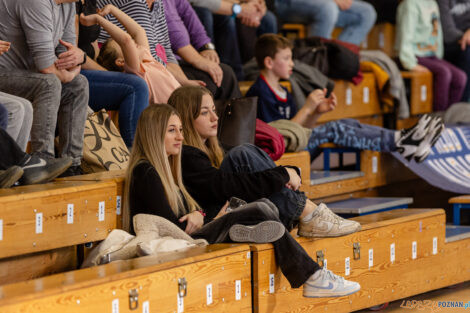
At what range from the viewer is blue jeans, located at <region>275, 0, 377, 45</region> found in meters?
5.10

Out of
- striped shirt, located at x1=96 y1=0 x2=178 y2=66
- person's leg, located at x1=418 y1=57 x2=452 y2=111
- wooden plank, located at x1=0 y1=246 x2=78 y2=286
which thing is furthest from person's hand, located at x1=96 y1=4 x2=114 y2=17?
person's leg, located at x1=418 y1=57 x2=452 y2=111

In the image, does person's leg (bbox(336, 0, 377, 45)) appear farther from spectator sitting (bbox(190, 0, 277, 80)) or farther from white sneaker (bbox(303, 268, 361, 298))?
white sneaker (bbox(303, 268, 361, 298))

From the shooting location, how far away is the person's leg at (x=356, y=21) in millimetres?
5367

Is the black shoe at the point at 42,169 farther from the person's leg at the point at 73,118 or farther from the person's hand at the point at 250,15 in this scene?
the person's hand at the point at 250,15

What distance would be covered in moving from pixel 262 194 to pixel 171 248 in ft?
1.47

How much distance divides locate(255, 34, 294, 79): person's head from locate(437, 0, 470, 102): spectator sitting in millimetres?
1827

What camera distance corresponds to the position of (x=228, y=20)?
459 centimetres

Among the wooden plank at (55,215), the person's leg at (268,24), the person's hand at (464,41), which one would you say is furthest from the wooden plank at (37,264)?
the person's hand at (464,41)

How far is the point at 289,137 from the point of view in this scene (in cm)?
385

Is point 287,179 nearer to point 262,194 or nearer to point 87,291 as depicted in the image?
point 262,194

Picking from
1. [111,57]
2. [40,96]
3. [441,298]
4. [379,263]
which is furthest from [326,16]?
[40,96]

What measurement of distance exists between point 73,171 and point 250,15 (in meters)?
2.08

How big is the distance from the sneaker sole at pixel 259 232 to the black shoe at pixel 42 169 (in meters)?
0.56

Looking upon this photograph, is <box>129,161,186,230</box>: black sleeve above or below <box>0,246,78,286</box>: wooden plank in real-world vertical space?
above
